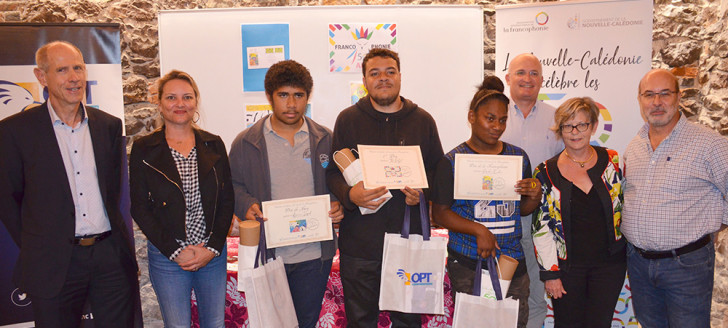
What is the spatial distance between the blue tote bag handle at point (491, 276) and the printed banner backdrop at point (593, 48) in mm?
2322

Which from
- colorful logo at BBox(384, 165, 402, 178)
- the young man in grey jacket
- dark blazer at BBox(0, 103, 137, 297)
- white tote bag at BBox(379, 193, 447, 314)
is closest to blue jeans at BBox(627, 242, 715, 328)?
white tote bag at BBox(379, 193, 447, 314)

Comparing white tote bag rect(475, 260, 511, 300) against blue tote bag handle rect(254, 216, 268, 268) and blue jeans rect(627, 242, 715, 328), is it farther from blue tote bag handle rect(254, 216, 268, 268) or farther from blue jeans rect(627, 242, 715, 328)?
blue tote bag handle rect(254, 216, 268, 268)

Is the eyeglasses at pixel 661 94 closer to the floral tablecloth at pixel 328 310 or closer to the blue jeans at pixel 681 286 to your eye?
the blue jeans at pixel 681 286

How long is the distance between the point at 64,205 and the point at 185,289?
781 millimetres

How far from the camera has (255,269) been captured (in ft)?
8.00

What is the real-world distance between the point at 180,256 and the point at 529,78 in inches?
104

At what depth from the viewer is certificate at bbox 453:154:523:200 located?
239 cm

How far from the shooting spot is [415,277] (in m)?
2.42

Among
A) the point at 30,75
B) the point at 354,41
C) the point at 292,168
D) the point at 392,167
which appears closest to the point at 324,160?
the point at 292,168

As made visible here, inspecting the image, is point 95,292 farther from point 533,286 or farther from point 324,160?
point 533,286

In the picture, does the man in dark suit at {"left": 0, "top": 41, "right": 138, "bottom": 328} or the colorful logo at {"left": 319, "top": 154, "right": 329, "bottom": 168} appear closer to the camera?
the man in dark suit at {"left": 0, "top": 41, "right": 138, "bottom": 328}

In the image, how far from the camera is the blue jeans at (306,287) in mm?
2682

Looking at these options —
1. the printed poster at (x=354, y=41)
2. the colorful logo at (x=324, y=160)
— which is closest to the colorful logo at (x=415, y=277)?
the colorful logo at (x=324, y=160)

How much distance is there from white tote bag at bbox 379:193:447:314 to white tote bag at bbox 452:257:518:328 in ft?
0.40
